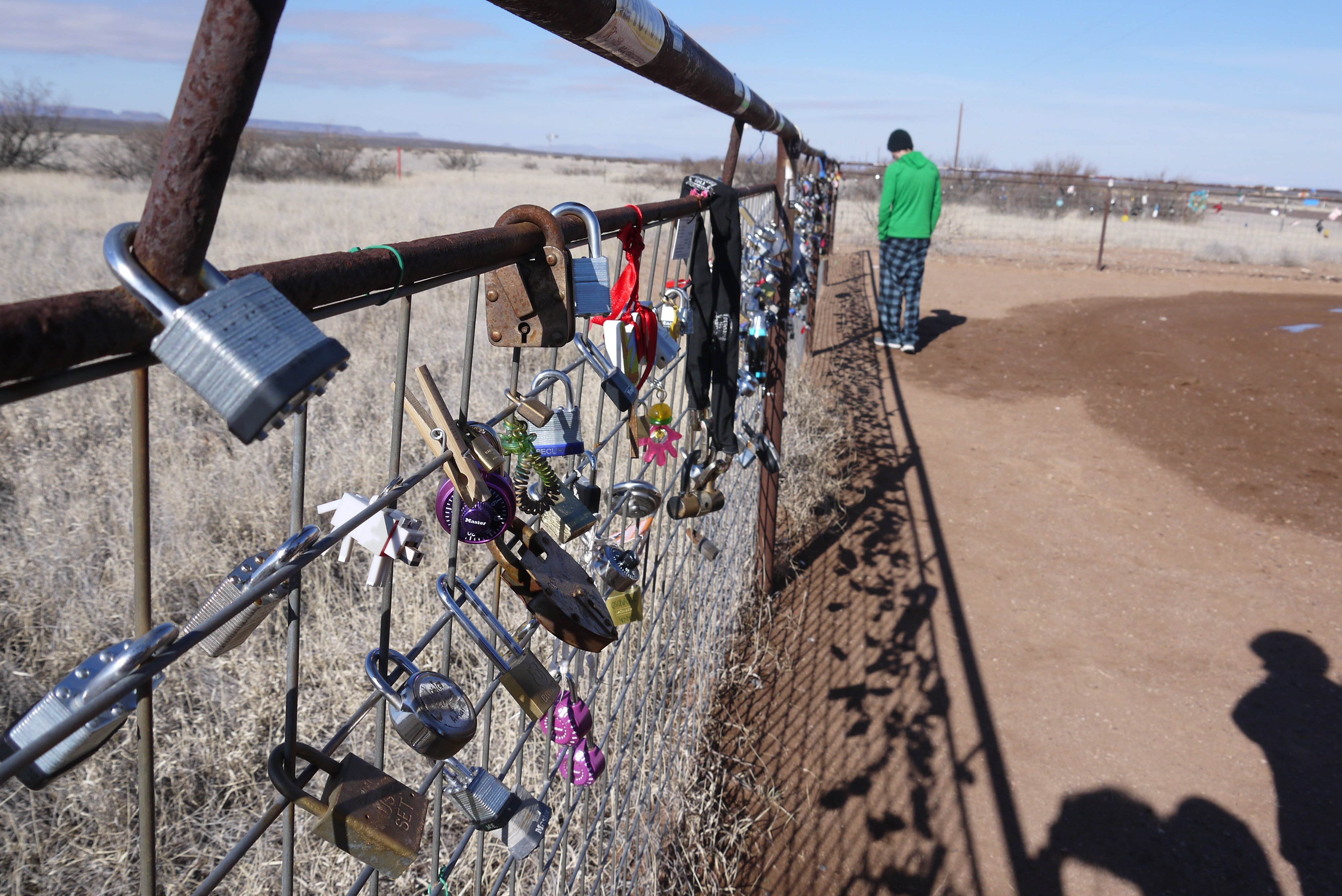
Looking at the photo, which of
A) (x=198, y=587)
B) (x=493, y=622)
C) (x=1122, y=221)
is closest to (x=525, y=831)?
(x=493, y=622)

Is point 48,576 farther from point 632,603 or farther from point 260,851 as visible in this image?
point 632,603

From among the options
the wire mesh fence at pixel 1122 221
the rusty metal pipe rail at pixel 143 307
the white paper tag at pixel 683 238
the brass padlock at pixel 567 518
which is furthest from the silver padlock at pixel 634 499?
the wire mesh fence at pixel 1122 221

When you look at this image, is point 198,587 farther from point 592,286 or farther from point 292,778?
point 292,778

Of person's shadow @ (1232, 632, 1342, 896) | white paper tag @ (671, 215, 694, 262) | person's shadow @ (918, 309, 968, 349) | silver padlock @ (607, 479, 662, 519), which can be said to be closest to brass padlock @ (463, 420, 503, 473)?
silver padlock @ (607, 479, 662, 519)

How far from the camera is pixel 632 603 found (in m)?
1.38

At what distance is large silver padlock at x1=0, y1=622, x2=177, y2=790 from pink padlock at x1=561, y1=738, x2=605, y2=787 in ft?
A: 3.10

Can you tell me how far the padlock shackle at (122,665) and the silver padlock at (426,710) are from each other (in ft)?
0.69

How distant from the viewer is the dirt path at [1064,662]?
260 centimetres

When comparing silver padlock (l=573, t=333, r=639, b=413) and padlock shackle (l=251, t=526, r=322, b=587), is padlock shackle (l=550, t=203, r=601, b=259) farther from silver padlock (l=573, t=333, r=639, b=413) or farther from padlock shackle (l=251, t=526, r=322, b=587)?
padlock shackle (l=251, t=526, r=322, b=587)

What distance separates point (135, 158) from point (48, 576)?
2768 centimetres

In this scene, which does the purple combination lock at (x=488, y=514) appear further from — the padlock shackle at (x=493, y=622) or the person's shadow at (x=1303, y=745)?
the person's shadow at (x=1303, y=745)

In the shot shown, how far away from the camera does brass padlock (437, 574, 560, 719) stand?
869mm

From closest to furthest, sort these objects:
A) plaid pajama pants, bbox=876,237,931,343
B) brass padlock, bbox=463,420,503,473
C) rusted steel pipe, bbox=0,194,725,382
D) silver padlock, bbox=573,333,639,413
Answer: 1. rusted steel pipe, bbox=0,194,725,382
2. brass padlock, bbox=463,420,503,473
3. silver padlock, bbox=573,333,639,413
4. plaid pajama pants, bbox=876,237,931,343

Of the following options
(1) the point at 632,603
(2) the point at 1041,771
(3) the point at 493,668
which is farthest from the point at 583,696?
(2) the point at 1041,771
